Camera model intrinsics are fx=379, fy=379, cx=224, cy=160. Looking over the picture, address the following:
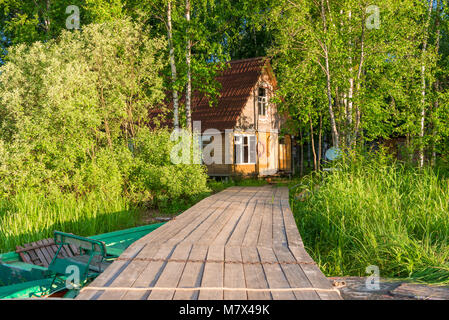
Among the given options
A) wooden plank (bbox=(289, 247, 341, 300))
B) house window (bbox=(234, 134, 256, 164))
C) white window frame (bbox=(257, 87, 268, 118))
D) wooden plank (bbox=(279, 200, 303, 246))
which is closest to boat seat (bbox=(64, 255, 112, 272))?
wooden plank (bbox=(279, 200, 303, 246))

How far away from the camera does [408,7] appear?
13.4 meters

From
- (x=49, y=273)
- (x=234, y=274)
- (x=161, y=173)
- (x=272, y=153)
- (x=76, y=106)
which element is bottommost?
(x=49, y=273)

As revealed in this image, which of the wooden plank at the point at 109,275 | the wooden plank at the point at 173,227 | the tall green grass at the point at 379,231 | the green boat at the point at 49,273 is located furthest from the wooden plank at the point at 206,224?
the tall green grass at the point at 379,231

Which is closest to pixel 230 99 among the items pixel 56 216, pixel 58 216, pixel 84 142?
pixel 84 142

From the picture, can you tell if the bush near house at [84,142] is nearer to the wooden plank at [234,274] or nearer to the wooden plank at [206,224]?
the wooden plank at [206,224]

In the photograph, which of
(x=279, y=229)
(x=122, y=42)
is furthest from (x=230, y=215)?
(x=122, y=42)

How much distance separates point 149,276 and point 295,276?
1.40 m

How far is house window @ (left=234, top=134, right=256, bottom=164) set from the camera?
66.6 ft

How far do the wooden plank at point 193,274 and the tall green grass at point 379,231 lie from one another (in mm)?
1980

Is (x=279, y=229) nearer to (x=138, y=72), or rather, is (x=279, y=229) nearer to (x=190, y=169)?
(x=190, y=169)

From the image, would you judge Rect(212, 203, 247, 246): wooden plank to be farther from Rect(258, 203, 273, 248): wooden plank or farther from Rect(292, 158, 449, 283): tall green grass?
Rect(292, 158, 449, 283): tall green grass

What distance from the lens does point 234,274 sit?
3.71 metres

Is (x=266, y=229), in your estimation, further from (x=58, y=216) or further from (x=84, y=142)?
(x=84, y=142)
